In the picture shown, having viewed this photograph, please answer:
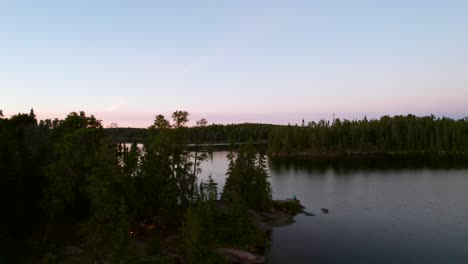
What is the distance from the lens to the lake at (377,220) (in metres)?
36.3

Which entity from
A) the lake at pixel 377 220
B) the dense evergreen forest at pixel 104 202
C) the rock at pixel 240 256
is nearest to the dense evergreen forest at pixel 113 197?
the dense evergreen forest at pixel 104 202

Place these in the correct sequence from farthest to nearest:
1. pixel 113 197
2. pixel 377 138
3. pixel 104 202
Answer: pixel 377 138 → pixel 113 197 → pixel 104 202

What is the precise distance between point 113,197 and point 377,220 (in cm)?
3677

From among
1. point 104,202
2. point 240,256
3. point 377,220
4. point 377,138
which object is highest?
point 377,138

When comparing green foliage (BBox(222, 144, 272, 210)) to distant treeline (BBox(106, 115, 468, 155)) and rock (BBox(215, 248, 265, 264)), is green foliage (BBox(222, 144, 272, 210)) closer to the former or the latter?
rock (BBox(215, 248, 265, 264))

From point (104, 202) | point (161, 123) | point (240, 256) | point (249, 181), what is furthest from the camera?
point (249, 181)

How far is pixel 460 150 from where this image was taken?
153250mm

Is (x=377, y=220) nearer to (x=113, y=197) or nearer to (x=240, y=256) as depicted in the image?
(x=240, y=256)

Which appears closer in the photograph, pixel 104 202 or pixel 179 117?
pixel 104 202

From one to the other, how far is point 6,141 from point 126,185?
461 inches

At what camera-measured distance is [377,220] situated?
4816cm

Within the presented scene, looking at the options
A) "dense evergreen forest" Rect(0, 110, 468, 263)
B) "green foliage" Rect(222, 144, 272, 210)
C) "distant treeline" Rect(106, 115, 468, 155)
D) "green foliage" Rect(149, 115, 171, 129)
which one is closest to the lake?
"green foliage" Rect(222, 144, 272, 210)

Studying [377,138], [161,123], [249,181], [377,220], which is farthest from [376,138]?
[161,123]

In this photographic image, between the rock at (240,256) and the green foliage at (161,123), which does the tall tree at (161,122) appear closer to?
the green foliage at (161,123)
